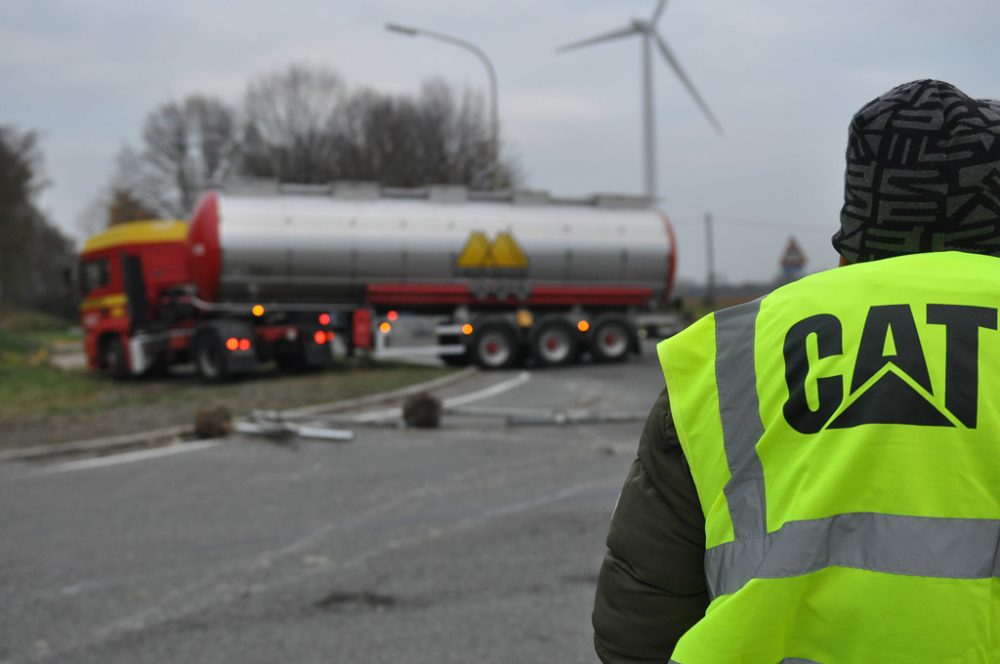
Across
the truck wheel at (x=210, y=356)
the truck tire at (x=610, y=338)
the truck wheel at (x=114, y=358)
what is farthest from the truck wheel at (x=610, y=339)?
the truck wheel at (x=114, y=358)

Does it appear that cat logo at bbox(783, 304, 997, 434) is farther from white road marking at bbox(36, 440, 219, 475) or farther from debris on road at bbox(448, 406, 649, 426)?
debris on road at bbox(448, 406, 649, 426)

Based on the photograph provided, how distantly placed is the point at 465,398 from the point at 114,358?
29.2ft

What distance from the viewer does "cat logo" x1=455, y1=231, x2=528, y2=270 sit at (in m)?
19.2

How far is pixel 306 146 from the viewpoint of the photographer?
1523 inches

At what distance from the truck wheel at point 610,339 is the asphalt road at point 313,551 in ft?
34.0

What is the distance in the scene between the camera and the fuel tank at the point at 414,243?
17.9 meters

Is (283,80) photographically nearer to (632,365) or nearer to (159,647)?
(632,365)

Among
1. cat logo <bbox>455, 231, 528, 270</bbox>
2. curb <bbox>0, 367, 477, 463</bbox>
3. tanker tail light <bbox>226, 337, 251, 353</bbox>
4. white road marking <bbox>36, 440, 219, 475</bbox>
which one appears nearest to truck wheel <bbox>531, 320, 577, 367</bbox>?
cat logo <bbox>455, 231, 528, 270</bbox>

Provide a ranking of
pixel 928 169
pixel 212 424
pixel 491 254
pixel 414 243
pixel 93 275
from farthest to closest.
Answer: pixel 93 275
pixel 491 254
pixel 414 243
pixel 212 424
pixel 928 169

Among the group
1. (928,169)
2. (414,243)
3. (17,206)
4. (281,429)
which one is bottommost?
(281,429)

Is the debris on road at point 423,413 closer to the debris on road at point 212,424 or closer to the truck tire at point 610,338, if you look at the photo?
the debris on road at point 212,424

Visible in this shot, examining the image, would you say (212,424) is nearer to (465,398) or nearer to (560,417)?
(560,417)

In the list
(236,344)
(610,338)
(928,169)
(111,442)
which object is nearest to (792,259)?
(610,338)

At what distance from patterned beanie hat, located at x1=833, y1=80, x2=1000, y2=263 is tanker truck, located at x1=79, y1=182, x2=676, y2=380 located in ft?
54.6
